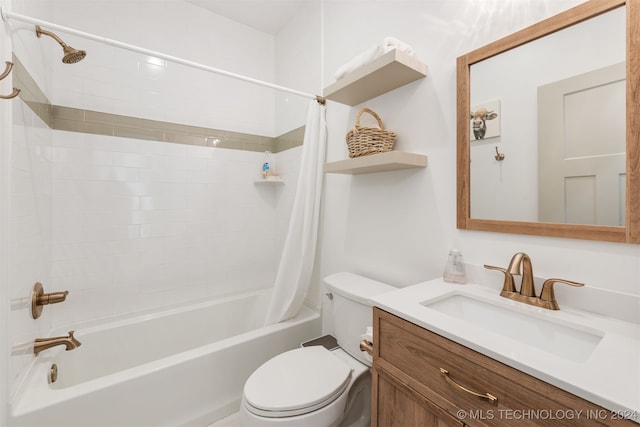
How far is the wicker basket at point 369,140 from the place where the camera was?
1.32m

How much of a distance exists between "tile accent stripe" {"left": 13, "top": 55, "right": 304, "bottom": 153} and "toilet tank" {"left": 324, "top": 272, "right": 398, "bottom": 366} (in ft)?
3.92

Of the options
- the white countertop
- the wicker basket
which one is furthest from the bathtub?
the wicker basket

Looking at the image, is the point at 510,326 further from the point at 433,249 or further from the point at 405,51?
the point at 405,51

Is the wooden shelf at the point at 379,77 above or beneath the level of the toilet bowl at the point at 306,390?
above

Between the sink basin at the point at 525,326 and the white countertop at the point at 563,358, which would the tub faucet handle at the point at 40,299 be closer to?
the white countertop at the point at 563,358

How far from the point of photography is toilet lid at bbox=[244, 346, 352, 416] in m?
1.03

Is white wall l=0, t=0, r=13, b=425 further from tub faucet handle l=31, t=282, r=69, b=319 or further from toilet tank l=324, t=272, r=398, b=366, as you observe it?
toilet tank l=324, t=272, r=398, b=366

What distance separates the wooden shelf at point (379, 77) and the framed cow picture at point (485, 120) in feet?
1.05

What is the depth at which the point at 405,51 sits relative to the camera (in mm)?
1254

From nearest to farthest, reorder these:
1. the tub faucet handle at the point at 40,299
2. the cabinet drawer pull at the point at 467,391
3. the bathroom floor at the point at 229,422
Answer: the cabinet drawer pull at the point at 467,391 < the tub faucet handle at the point at 40,299 < the bathroom floor at the point at 229,422

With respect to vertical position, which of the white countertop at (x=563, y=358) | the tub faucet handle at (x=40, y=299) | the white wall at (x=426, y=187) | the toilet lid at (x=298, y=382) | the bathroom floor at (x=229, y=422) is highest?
the white wall at (x=426, y=187)

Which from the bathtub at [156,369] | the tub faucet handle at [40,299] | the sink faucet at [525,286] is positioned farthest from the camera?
the tub faucet handle at [40,299]

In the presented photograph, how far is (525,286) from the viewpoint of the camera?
91 centimetres

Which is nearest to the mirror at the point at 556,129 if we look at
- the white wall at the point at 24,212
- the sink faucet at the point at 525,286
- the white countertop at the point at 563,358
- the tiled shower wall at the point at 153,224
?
the sink faucet at the point at 525,286
